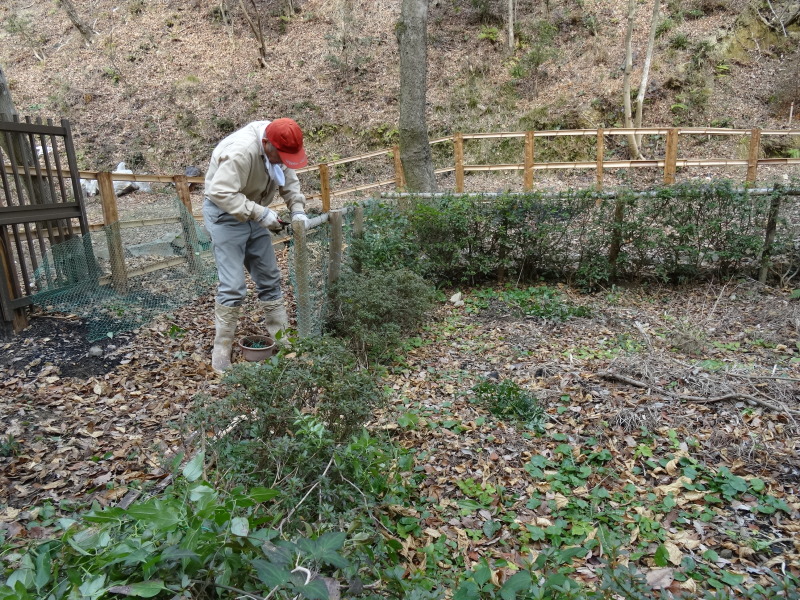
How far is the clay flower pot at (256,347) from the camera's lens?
4.46 meters

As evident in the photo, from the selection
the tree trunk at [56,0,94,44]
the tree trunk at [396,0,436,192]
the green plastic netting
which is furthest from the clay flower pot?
the tree trunk at [56,0,94,44]

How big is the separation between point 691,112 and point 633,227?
10.1 m

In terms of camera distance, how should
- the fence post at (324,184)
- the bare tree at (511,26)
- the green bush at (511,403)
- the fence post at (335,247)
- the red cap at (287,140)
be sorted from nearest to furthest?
the green bush at (511,403) → the red cap at (287,140) → the fence post at (335,247) → the fence post at (324,184) → the bare tree at (511,26)

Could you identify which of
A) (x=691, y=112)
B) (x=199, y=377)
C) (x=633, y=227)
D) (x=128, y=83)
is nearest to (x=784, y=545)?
(x=199, y=377)

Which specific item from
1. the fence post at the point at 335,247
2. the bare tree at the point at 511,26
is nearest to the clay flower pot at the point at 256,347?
the fence post at the point at 335,247

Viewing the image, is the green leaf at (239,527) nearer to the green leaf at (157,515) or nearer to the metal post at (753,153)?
the green leaf at (157,515)

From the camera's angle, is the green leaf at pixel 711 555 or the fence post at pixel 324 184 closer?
the green leaf at pixel 711 555

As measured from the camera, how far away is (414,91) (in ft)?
29.1

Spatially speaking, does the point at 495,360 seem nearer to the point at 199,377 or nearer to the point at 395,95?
the point at 199,377

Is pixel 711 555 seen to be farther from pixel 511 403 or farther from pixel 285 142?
pixel 285 142

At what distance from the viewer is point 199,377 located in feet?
14.5

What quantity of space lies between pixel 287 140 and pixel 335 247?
1175 millimetres

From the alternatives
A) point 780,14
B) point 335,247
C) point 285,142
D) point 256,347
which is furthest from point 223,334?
point 780,14

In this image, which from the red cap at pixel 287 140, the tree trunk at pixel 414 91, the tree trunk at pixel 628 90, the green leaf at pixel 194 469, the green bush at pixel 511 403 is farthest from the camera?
the tree trunk at pixel 628 90
